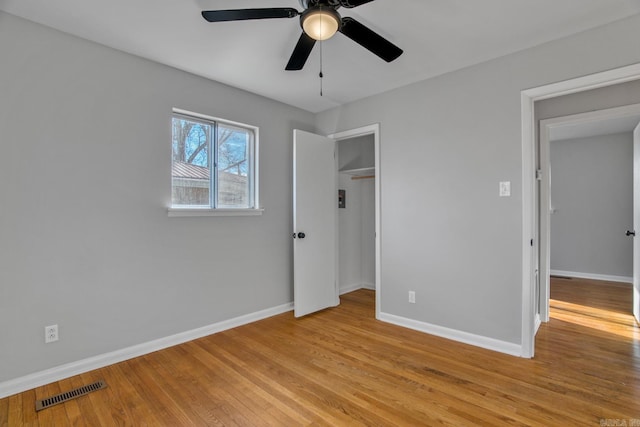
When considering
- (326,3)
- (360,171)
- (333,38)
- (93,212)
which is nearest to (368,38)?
(326,3)

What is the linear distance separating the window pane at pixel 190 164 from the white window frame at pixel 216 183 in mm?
45

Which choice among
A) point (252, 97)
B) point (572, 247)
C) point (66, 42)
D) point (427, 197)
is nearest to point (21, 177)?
point (66, 42)

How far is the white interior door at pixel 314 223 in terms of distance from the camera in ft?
11.5

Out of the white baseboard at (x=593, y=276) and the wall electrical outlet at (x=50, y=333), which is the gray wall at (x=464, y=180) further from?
the white baseboard at (x=593, y=276)

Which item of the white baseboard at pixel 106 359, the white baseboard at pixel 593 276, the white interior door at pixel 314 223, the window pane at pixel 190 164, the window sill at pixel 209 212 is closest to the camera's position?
the white baseboard at pixel 106 359

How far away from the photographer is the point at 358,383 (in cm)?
215

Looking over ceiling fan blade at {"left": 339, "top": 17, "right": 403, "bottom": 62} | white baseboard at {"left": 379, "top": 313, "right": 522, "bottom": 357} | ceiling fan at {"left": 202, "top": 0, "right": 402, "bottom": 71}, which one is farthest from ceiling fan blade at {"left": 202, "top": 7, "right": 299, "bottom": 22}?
white baseboard at {"left": 379, "top": 313, "right": 522, "bottom": 357}

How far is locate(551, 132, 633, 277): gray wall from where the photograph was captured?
514 cm

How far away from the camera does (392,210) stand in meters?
3.34

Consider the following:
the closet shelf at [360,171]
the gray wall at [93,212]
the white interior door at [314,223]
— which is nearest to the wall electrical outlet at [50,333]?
the gray wall at [93,212]

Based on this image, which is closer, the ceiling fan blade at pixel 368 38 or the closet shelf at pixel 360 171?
the ceiling fan blade at pixel 368 38

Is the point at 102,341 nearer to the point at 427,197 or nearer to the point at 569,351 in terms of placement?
the point at 427,197

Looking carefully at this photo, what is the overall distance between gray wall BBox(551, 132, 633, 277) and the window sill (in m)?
5.52

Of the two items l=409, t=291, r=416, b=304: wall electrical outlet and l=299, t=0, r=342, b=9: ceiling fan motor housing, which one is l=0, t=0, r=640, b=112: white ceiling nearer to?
l=299, t=0, r=342, b=9: ceiling fan motor housing
